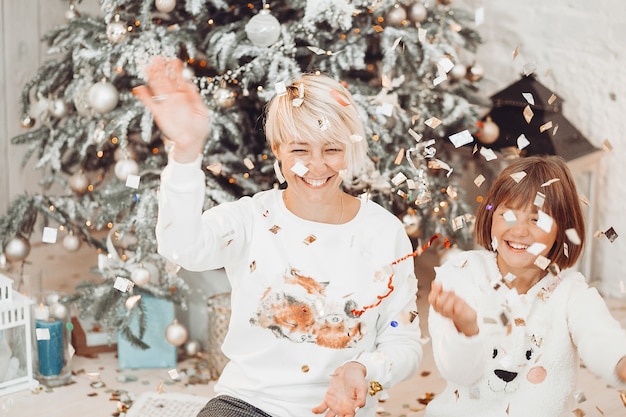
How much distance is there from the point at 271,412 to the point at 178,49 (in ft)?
4.02

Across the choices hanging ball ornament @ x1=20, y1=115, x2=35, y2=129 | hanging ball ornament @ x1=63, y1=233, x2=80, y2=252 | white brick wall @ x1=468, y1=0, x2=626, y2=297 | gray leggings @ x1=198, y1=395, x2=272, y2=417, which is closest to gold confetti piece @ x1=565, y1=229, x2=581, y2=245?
gray leggings @ x1=198, y1=395, x2=272, y2=417

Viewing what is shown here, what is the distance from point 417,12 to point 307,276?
1.26 meters

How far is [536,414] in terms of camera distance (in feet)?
4.83

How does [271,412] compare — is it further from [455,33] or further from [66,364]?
[455,33]

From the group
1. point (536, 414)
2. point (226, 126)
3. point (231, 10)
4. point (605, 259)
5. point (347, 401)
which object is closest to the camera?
point (347, 401)

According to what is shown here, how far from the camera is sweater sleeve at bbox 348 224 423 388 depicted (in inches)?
57.9

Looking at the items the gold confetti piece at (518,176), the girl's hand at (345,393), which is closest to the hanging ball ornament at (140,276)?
the girl's hand at (345,393)

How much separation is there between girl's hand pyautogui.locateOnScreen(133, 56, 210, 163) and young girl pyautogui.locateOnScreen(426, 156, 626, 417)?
0.51 metres

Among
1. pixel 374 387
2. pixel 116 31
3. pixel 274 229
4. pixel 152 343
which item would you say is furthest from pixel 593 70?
pixel 374 387

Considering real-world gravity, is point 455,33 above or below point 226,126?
above

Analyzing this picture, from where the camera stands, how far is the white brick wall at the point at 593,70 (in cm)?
301

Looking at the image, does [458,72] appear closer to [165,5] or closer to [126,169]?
[165,5]

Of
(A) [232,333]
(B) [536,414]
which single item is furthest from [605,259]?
(A) [232,333]

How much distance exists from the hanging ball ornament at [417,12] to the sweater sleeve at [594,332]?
47.5 inches
